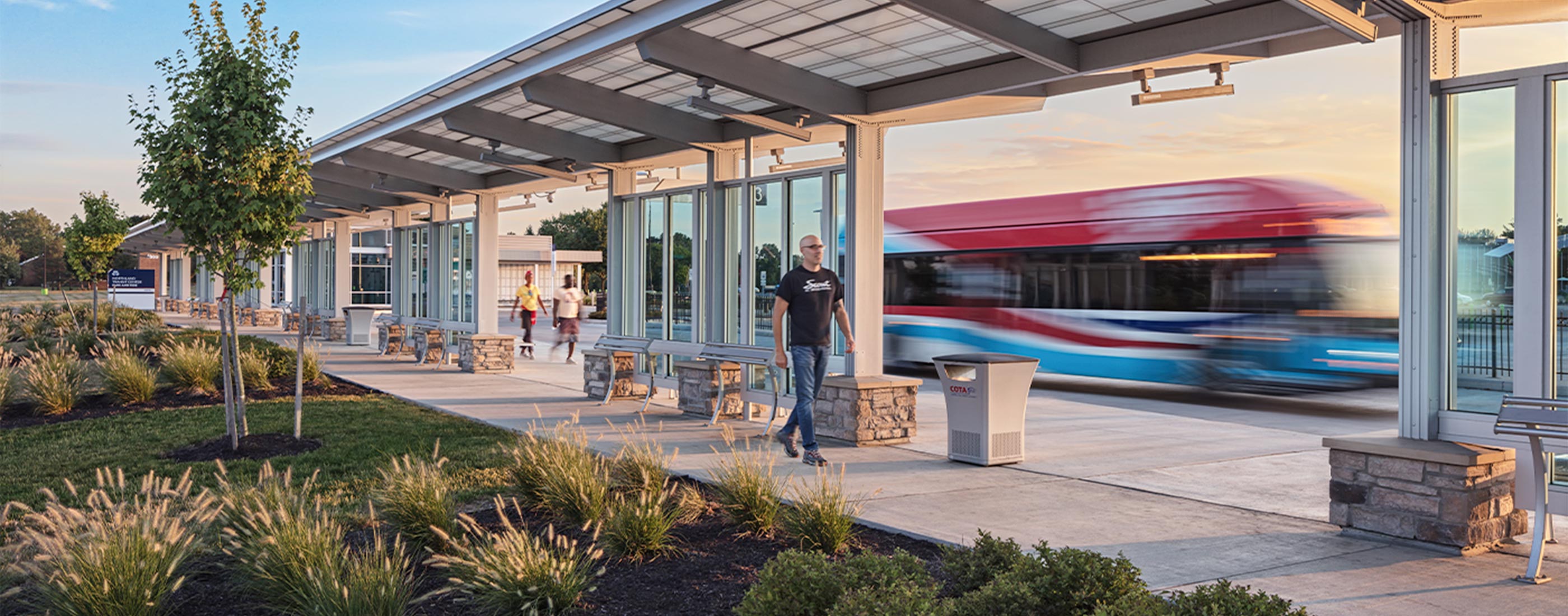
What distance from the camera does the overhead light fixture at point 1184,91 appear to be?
875cm

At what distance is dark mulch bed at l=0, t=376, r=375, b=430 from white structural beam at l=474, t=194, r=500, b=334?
10.8 ft

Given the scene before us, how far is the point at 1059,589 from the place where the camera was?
174 inches

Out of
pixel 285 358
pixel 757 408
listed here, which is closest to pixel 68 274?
pixel 285 358

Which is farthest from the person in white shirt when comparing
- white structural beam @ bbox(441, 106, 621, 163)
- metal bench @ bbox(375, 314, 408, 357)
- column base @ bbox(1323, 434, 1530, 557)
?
column base @ bbox(1323, 434, 1530, 557)

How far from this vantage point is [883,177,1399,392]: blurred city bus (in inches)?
559

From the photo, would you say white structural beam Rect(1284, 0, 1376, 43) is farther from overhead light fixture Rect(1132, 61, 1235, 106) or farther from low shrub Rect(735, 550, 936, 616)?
low shrub Rect(735, 550, 936, 616)

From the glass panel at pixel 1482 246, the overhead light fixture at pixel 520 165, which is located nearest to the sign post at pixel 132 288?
the overhead light fixture at pixel 520 165

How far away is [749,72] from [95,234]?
25.0 metres

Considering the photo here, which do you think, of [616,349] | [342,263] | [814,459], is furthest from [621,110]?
[342,263]

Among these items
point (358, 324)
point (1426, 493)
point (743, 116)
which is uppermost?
point (743, 116)

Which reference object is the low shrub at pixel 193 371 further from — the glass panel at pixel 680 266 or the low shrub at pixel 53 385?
the glass panel at pixel 680 266

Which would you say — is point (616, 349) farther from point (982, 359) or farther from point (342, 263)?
point (342, 263)

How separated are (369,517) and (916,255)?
48.6ft

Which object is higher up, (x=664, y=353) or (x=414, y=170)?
(x=414, y=170)
